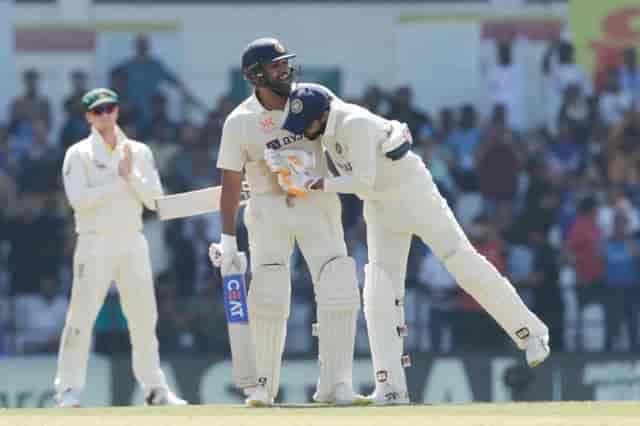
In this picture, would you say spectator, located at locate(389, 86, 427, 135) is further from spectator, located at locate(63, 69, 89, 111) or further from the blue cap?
the blue cap

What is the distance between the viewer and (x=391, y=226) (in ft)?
35.7

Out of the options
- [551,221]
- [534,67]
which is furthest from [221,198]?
[534,67]

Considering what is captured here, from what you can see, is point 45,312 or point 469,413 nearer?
point 469,413

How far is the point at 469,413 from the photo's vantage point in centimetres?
966

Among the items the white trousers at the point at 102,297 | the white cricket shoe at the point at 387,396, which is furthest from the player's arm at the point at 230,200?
the white trousers at the point at 102,297

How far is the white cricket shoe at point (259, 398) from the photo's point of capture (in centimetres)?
1058

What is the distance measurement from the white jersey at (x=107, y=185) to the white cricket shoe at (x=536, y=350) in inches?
125

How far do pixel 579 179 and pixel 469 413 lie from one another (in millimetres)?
8935

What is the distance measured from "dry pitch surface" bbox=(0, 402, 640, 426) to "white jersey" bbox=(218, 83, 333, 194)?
4.35ft

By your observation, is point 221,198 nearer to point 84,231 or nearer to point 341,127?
point 341,127

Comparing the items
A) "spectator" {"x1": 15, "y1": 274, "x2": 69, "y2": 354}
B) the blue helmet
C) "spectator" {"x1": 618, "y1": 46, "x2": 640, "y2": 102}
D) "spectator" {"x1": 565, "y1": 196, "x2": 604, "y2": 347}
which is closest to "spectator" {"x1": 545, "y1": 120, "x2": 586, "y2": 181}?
"spectator" {"x1": 565, "y1": 196, "x2": 604, "y2": 347}

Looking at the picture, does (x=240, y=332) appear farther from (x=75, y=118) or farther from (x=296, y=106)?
(x=75, y=118)

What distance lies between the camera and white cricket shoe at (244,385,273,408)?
416 inches

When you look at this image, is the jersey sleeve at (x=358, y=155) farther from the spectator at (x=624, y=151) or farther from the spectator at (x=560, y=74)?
the spectator at (x=560, y=74)
